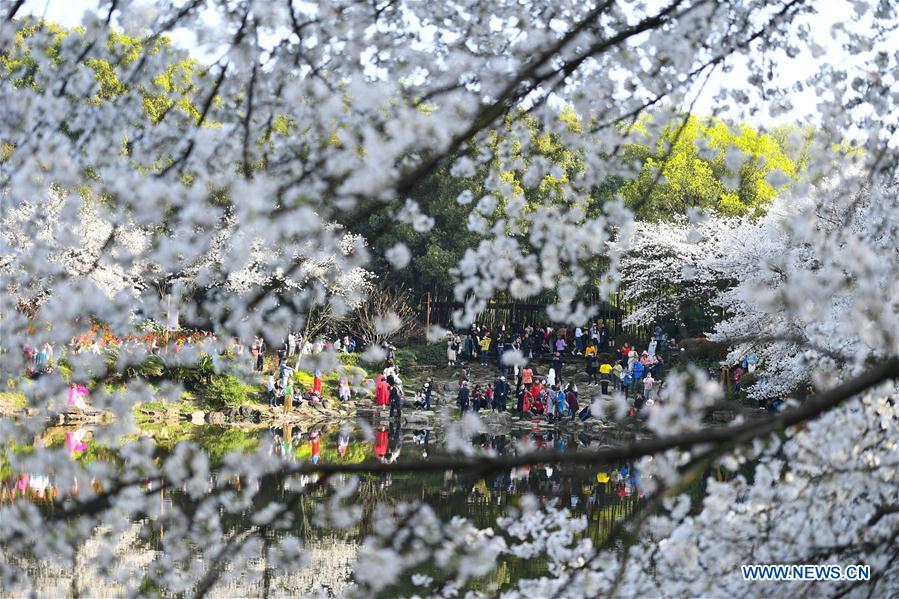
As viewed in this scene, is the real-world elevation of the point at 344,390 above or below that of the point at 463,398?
above

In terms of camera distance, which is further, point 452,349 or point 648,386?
point 452,349

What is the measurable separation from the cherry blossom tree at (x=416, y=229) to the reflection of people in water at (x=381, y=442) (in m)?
10.7

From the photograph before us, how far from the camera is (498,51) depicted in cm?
421

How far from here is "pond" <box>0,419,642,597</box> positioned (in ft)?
25.8

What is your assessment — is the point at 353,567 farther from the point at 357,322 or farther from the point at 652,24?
the point at 357,322

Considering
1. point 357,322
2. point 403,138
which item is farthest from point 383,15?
point 357,322

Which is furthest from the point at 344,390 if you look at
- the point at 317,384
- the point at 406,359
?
the point at 406,359

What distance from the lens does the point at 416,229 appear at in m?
3.54

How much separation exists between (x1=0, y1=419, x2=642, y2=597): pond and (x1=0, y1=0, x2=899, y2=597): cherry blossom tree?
1.18 feet

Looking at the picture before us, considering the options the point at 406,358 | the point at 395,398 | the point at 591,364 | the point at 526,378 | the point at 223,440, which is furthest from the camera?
the point at 406,358

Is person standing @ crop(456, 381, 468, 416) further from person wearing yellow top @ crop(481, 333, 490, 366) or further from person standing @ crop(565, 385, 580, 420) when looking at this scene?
person wearing yellow top @ crop(481, 333, 490, 366)

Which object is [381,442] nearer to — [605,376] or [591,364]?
[605,376]

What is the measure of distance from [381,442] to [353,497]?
490 centimetres

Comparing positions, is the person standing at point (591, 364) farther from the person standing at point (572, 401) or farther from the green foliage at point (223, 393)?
the green foliage at point (223, 393)
